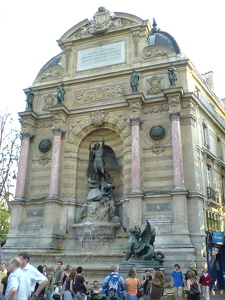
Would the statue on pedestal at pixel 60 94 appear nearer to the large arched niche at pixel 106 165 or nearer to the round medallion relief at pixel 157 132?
the large arched niche at pixel 106 165

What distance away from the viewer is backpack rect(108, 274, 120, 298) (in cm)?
732

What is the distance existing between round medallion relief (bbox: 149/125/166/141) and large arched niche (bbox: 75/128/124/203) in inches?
112

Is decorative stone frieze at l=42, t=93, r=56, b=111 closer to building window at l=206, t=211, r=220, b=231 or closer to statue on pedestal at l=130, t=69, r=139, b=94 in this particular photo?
statue on pedestal at l=130, t=69, r=139, b=94

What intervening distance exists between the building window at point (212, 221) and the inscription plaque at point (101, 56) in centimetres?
1237

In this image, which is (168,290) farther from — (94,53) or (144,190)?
(94,53)

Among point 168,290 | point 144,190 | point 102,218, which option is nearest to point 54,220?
point 102,218

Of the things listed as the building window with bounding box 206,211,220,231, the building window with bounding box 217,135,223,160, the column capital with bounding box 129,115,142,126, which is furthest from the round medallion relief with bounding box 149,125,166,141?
the building window with bounding box 217,135,223,160

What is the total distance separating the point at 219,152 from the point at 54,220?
13.7 meters

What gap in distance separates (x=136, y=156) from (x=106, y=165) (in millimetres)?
3943

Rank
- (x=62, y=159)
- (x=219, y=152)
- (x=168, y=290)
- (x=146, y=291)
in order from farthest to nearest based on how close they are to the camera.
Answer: (x=219, y=152) < (x=62, y=159) < (x=168, y=290) < (x=146, y=291)

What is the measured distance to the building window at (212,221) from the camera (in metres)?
19.2

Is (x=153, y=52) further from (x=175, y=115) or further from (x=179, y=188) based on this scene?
(x=179, y=188)

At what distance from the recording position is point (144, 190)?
1895 cm

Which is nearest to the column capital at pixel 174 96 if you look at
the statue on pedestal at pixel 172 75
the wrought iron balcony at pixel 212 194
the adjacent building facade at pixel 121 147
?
the adjacent building facade at pixel 121 147
